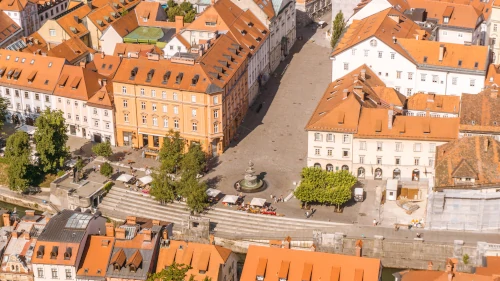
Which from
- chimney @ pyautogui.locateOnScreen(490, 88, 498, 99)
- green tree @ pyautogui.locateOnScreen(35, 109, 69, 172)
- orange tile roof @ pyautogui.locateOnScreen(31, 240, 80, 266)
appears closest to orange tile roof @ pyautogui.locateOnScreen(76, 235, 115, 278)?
orange tile roof @ pyautogui.locateOnScreen(31, 240, 80, 266)

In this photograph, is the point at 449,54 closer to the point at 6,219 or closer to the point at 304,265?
the point at 304,265

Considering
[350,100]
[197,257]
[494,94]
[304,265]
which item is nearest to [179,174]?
[350,100]

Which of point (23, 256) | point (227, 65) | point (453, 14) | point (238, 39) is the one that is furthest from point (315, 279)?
point (453, 14)

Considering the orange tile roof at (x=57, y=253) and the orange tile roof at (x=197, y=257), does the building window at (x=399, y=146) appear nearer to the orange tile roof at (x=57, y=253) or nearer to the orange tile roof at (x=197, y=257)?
the orange tile roof at (x=197, y=257)

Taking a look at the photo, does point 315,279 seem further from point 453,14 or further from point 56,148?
point 453,14

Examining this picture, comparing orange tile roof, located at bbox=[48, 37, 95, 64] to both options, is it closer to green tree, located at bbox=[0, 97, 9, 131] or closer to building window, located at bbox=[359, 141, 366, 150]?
green tree, located at bbox=[0, 97, 9, 131]

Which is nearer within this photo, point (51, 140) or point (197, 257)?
point (197, 257)

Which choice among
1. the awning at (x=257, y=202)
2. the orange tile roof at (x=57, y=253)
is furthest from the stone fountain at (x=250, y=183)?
the orange tile roof at (x=57, y=253)
